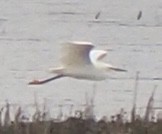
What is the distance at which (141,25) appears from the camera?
8.54m

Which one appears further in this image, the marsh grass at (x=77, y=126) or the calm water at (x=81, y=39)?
the calm water at (x=81, y=39)

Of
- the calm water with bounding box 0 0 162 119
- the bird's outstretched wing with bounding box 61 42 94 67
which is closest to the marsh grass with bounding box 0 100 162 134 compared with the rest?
the bird's outstretched wing with bounding box 61 42 94 67

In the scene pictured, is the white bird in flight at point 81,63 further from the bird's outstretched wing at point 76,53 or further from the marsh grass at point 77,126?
the marsh grass at point 77,126

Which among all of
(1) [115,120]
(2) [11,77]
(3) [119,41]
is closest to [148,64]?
(3) [119,41]

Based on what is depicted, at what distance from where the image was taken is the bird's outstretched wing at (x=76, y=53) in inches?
248

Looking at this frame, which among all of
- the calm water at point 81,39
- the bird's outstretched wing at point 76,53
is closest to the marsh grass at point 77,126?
the bird's outstretched wing at point 76,53

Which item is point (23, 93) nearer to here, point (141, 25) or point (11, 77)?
point (11, 77)

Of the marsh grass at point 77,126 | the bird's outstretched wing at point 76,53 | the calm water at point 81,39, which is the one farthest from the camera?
the calm water at point 81,39

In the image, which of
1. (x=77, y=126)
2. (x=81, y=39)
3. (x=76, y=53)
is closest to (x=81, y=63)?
(x=76, y=53)

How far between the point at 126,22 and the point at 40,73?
1254 mm

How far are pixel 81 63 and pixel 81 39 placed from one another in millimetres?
1692

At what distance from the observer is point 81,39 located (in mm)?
8227

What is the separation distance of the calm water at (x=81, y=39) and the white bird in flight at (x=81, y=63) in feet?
0.98

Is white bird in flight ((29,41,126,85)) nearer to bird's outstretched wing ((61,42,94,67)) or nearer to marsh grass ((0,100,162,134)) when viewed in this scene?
bird's outstretched wing ((61,42,94,67))
